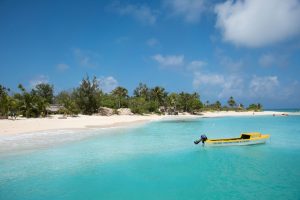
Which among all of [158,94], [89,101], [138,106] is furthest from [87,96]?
[158,94]

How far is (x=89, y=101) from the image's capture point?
66000 millimetres

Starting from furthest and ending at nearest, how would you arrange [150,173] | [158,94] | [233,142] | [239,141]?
[158,94] < [239,141] < [233,142] < [150,173]

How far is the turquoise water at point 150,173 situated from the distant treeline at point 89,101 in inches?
1178

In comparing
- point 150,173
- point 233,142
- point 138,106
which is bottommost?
point 150,173

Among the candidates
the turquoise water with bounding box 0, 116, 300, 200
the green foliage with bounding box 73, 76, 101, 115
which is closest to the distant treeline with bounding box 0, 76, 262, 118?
the green foliage with bounding box 73, 76, 101, 115

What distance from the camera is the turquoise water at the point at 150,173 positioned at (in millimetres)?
11703

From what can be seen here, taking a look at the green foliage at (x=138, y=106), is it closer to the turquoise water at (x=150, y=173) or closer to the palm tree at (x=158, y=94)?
the palm tree at (x=158, y=94)

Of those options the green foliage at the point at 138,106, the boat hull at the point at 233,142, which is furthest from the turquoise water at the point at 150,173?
the green foliage at the point at 138,106

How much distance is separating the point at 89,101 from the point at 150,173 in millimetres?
53345

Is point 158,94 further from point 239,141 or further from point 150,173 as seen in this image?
point 150,173

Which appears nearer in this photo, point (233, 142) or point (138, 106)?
point (233, 142)

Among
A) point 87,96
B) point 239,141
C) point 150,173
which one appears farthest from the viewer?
point 87,96

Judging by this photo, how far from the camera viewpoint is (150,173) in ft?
48.9

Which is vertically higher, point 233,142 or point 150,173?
point 233,142
